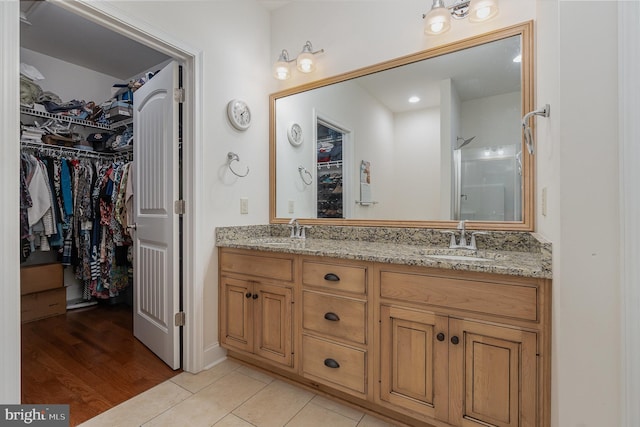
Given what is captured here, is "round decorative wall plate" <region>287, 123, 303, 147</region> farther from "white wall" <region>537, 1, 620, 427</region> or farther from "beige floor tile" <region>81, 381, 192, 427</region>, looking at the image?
"beige floor tile" <region>81, 381, 192, 427</region>

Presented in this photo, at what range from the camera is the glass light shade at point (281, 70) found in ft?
7.43

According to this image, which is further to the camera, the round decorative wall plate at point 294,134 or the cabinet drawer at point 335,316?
the round decorative wall plate at point 294,134

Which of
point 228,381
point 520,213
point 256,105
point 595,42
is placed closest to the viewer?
point 595,42

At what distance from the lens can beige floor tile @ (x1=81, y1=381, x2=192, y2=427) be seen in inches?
57.0

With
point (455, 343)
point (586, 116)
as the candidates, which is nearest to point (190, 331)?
point (455, 343)

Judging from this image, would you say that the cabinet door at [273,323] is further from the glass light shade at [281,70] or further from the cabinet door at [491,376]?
the glass light shade at [281,70]

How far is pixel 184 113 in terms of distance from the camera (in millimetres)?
1911

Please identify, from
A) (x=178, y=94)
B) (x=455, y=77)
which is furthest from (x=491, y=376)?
(x=178, y=94)

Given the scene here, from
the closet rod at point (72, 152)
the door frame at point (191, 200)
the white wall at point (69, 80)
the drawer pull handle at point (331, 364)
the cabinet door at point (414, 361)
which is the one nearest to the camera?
the cabinet door at point (414, 361)

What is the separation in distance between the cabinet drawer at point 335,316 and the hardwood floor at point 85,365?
41.4 inches

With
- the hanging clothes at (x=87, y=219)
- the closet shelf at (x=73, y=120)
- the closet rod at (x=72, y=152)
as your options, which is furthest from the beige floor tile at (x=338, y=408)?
the closet shelf at (x=73, y=120)

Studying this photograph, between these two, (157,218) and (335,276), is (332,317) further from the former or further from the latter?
(157,218)

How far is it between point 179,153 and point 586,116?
2.06 meters

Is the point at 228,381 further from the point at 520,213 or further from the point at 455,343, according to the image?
the point at 520,213
